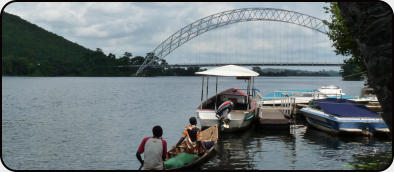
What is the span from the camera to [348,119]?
17359 mm

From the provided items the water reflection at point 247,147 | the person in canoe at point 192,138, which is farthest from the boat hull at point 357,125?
the person in canoe at point 192,138

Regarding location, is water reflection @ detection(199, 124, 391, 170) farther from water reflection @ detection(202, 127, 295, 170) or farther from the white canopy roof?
the white canopy roof

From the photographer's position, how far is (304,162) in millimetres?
13359

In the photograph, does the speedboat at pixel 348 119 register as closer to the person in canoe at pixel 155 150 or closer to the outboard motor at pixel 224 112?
the outboard motor at pixel 224 112

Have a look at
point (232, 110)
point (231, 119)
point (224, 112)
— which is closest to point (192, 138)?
point (224, 112)

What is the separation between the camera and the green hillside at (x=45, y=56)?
133500 millimetres

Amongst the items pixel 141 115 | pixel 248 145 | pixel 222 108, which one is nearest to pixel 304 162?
pixel 248 145

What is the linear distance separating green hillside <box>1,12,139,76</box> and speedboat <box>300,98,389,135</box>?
4844 inches

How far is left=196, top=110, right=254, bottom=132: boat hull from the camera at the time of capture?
18.1m

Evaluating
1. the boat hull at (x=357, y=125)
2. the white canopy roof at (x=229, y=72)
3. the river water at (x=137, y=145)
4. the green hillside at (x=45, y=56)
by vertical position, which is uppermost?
the green hillside at (x=45, y=56)

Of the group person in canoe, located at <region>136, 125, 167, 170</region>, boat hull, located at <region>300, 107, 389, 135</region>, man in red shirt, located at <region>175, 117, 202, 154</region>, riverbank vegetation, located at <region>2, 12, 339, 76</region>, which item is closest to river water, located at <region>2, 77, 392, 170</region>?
boat hull, located at <region>300, 107, 389, 135</region>

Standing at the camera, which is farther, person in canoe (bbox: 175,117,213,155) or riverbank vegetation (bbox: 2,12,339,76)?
riverbank vegetation (bbox: 2,12,339,76)

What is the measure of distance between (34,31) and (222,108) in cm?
15332

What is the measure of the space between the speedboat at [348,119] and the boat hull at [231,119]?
12.7 feet
